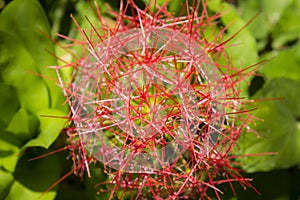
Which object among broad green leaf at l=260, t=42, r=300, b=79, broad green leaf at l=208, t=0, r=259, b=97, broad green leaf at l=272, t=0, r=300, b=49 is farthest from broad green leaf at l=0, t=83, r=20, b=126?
broad green leaf at l=272, t=0, r=300, b=49

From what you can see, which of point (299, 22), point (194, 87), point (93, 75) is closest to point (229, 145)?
point (194, 87)

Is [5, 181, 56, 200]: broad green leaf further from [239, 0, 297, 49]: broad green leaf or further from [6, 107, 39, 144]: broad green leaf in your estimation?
[239, 0, 297, 49]: broad green leaf

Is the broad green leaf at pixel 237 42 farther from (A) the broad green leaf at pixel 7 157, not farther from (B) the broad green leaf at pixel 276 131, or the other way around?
(A) the broad green leaf at pixel 7 157

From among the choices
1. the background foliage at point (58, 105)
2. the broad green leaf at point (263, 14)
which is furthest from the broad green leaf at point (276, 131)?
the broad green leaf at point (263, 14)

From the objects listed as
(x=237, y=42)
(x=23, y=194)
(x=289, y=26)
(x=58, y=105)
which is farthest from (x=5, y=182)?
(x=289, y=26)

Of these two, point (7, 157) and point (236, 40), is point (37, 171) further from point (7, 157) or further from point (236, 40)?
point (236, 40)

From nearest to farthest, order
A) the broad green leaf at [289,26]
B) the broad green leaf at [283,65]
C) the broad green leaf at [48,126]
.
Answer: the broad green leaf at [48,126] → the broad green leaf at [283,65] → the broad green leaf at [289,26]
